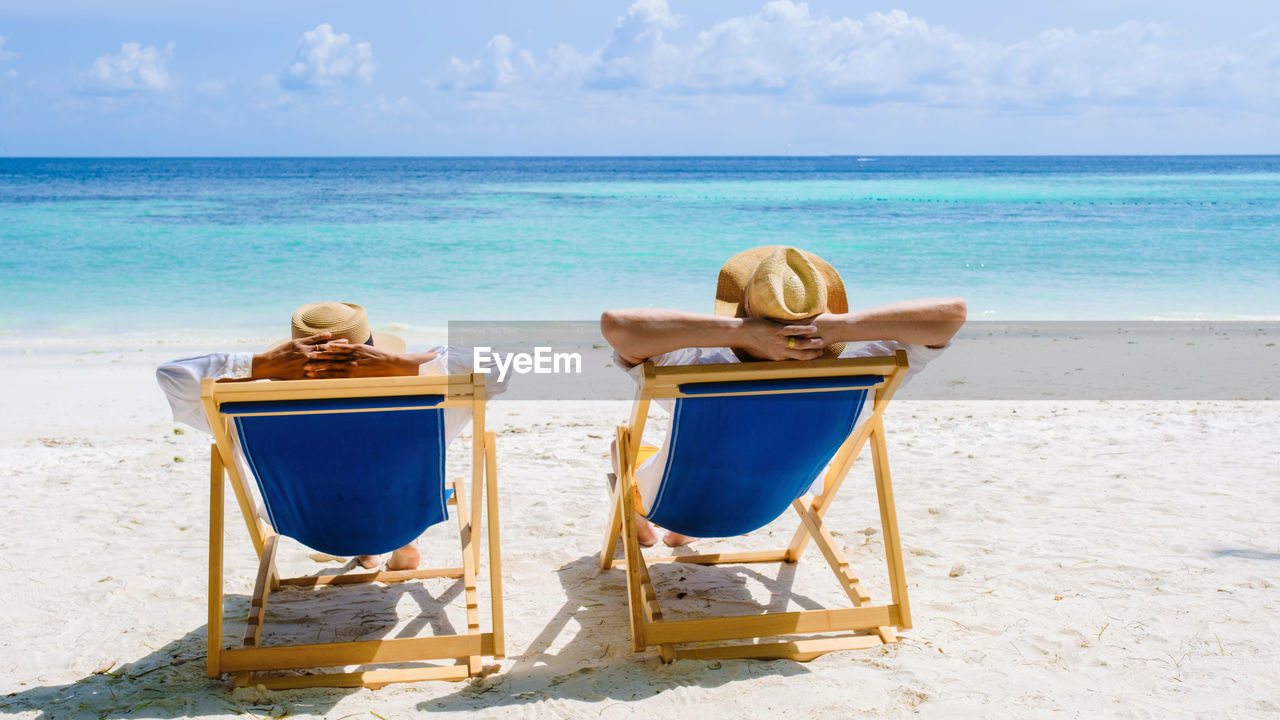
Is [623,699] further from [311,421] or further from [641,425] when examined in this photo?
[311,421]

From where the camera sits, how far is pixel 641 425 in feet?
8.23

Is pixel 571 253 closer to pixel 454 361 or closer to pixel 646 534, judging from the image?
pixel 646 534

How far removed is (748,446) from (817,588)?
0.87 m

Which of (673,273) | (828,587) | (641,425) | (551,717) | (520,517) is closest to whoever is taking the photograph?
(551,717)

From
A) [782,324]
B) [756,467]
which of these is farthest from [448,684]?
[782,324]

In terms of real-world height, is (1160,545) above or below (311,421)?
below

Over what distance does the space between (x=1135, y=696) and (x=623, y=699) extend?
117 centimetres

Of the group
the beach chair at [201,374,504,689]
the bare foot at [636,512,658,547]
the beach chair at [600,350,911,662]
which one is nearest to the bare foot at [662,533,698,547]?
the bare foot at [636,512,658,547]

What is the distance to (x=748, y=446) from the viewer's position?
7.92 ft

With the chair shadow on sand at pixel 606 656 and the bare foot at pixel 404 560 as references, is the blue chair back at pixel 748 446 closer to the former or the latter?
the chair shadow on sand at pixel 606 656

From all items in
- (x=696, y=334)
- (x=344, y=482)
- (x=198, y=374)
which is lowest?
(x=344, y=482)

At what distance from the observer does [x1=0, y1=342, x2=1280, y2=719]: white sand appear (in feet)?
7.43

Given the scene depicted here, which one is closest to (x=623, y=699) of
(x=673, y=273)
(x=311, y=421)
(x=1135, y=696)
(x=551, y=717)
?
(x=551, y=717)

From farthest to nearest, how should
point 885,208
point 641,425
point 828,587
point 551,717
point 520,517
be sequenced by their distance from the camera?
point 885,208 < point 520,517 < point 828,587 < point 641,425 < point 551,717
